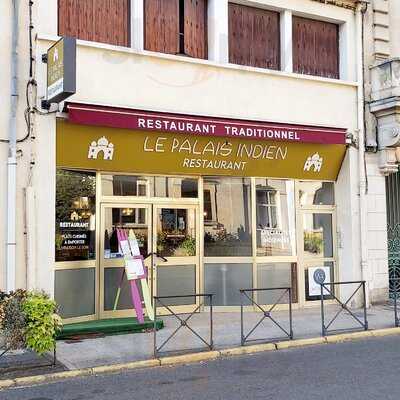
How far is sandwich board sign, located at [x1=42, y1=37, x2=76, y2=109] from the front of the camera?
852 cm

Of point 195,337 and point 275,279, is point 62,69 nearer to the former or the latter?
point 195,337

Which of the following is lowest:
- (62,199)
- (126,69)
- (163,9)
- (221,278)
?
(221,278)

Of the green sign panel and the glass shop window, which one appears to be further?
the glass shop window

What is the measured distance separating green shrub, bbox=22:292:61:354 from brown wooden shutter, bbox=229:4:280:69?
21.2 ft

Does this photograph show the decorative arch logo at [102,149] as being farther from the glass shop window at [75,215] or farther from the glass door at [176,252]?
the glass door at [176,252]

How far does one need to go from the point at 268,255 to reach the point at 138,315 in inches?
132

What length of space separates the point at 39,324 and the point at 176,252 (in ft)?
14.5

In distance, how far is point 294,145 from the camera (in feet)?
39.8

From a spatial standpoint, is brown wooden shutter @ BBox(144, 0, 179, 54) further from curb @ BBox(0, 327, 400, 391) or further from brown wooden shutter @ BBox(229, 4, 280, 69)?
curb @ BBox(0, 327, 400, 391)

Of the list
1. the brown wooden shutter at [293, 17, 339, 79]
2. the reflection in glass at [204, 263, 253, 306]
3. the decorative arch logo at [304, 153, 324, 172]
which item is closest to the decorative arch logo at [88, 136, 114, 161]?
the reflection in glass at [204, 263, 253, 306]

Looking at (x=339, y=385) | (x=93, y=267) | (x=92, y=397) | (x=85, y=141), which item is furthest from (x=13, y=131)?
(x=339, y=385)

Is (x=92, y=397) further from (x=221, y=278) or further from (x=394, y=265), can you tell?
(x=394, y=265)

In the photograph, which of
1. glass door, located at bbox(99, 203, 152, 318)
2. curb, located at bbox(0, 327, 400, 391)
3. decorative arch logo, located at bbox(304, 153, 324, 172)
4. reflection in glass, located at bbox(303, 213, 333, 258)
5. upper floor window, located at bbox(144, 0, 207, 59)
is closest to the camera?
curb, located at bbox(0, 327, 400, 391)

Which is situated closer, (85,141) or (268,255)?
(85,141)
